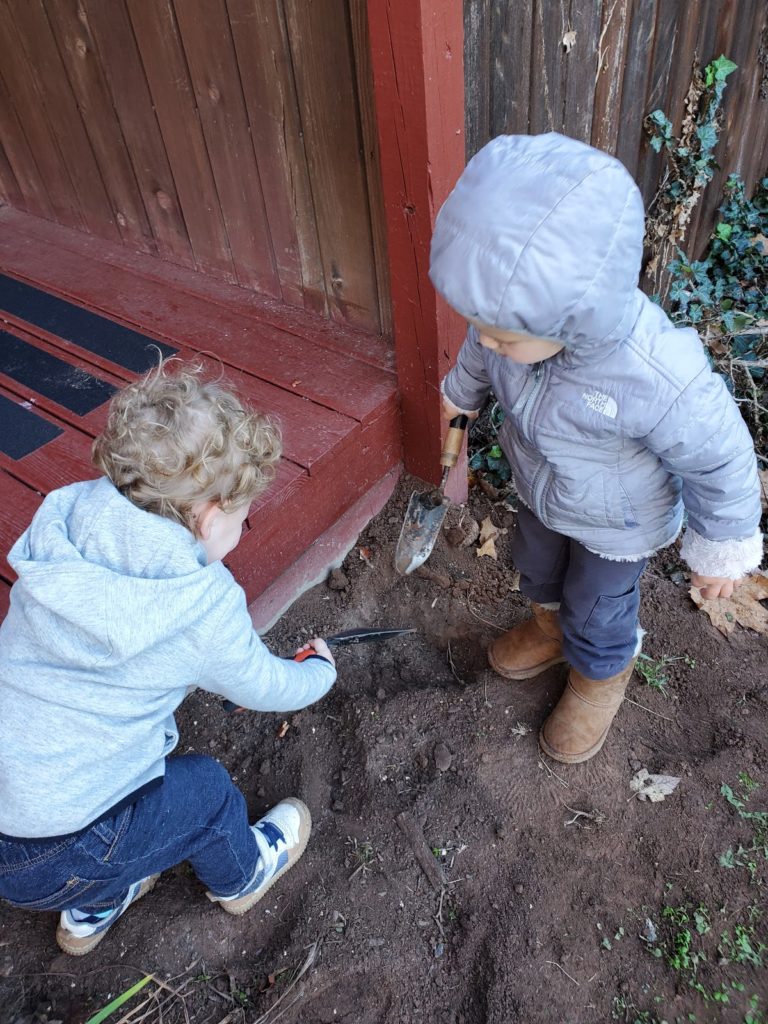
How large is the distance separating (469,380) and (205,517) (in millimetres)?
748

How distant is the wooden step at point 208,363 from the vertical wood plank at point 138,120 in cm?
14

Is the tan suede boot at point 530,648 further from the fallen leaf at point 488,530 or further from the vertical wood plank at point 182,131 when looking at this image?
the vertical wood plank at point 182,131

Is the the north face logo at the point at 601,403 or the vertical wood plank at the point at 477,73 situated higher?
the vertical wood plank at the point at 477,73

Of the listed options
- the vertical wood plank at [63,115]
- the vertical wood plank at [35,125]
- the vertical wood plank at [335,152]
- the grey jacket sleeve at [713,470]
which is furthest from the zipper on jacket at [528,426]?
the vertical wood plank at [35,125]

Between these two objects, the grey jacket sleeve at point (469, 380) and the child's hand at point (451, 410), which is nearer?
the grey jacket sleeve at point (469, 380)

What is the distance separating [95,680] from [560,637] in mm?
1368

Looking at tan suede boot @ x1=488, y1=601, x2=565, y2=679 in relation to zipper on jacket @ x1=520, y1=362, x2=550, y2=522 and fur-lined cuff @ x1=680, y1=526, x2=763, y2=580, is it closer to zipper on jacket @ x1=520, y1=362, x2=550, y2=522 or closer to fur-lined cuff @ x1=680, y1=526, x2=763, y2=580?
zipper on jacket @ x1=520, y1=362, x2=550, y2=522

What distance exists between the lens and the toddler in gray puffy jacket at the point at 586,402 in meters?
1.13

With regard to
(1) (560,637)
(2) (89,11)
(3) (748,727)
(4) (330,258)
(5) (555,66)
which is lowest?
(3) (748,727)

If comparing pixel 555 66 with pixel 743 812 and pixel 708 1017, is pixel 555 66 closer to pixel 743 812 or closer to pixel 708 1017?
pixel 743 812

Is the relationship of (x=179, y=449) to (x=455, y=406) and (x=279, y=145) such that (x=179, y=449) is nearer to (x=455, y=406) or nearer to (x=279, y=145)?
(x=455, y=406)

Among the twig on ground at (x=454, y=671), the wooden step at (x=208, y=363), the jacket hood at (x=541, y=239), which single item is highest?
the jacket hood at (x=541, y=239)

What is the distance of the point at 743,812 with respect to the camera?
1.96 meters

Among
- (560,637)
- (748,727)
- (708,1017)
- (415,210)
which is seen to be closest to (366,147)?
(415,210)
